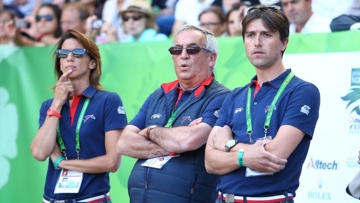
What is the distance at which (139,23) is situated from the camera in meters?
7.87

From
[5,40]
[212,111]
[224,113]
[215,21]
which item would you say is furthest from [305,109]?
[5,40]

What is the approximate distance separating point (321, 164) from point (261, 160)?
64.8 inches

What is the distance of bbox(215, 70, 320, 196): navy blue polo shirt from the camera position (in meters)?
4.30

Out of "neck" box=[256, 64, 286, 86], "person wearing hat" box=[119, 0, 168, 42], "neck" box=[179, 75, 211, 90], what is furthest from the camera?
"person wearing hat" box=[119, 0, 168, 42]

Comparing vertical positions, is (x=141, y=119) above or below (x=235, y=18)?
below

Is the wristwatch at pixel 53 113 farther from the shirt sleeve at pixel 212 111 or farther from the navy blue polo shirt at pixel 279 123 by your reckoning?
the navy blue polo shirt at pixel 279 123

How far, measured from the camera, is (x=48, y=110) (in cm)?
543

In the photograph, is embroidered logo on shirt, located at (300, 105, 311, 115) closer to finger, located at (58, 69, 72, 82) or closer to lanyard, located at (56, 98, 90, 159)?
lanyard, located at (56, 98, 90, 159)

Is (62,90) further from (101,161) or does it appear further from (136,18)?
(136,18)

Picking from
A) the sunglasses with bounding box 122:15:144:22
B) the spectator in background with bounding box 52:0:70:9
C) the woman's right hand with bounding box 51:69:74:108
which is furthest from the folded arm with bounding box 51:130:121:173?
the spectator in background with bounding box 52:0:70:9

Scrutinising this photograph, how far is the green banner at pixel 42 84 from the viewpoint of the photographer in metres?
6.55

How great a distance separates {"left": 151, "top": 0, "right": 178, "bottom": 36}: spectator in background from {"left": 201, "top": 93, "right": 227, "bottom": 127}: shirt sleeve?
2849mm

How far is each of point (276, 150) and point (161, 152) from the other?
104 cm

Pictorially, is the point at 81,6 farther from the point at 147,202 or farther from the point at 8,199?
the point at 147,202
